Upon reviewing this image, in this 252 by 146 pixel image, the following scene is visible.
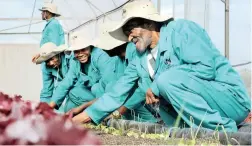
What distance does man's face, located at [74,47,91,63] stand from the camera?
16.0 ft

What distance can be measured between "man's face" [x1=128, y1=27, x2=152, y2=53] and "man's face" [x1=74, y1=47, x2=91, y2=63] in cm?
160

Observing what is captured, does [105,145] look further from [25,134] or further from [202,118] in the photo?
[25,134]

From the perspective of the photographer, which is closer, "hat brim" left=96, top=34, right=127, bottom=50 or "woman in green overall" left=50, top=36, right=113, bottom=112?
"hat brim" left=96, top=34, right=127, bottom=50

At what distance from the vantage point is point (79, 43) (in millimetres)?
4941

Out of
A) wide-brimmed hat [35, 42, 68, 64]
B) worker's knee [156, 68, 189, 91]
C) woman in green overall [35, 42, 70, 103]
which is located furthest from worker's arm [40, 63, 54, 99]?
worker's knee [156, 68, 189, 91]

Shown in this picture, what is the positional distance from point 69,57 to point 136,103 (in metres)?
1.87

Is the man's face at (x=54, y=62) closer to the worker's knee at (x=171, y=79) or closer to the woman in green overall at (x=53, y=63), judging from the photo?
the woman in green overall at (x=53, y=63)

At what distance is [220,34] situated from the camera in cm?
633

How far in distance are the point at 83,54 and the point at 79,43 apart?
0.12 metres

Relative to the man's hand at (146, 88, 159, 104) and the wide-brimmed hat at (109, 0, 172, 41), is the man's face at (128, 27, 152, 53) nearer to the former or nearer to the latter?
the wide-brimmed hat at (109, 0, 172, 41)

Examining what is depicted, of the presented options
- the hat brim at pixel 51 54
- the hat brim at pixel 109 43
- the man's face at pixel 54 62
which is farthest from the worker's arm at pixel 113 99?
the man's face at pixel 54 62

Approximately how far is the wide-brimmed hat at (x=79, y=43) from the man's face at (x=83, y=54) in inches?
2.0

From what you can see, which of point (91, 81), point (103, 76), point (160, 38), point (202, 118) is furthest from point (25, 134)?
point (91, 81)

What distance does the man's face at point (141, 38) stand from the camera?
10.6 ft
